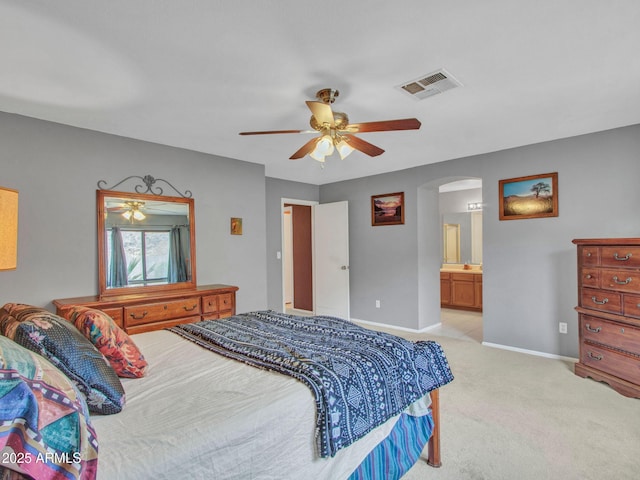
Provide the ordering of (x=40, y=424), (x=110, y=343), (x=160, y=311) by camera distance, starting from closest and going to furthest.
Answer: (x=40, y=424), (x=110, y=343), (x=160, y=311)

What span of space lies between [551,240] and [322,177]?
10.6ft

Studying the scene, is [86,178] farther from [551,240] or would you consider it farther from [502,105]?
[551,240]

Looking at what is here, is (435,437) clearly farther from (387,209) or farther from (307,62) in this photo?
(387,209)

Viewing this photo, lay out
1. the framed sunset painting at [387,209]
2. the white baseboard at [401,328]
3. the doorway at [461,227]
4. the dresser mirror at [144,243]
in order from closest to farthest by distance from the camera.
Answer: the dresser mirror at [144,243] < the white baseboard at [401,328] < the framed sunset painting at [387,209] < the doorway at [461,227]

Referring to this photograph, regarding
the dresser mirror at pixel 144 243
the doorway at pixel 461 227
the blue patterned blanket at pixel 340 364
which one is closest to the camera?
the blue patterned blanket at pixel 340 364

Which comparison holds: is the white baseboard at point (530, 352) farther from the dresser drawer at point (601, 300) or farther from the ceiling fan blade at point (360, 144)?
the ceiling fan blade at point (360, 144)

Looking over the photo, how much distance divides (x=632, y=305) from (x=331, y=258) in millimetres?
3796

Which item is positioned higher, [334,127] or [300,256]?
[334,127]

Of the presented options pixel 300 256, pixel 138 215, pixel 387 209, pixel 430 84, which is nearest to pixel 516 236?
pixel 387 209

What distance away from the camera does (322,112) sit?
214 centimetres

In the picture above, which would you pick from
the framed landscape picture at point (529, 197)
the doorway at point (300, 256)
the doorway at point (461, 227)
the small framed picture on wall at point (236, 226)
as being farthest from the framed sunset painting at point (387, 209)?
the small framed picture on wall at point (236, 226)

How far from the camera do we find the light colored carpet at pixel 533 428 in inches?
75.4

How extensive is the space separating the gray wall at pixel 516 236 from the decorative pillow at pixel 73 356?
12.9 ft

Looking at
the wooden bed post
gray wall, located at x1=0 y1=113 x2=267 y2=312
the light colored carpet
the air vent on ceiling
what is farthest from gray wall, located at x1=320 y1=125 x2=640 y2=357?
the wooden bed post
